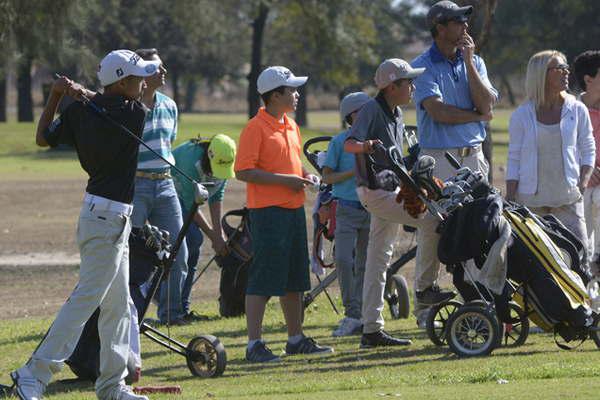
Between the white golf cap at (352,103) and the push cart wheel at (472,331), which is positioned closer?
the push cart wheel at (472,331)

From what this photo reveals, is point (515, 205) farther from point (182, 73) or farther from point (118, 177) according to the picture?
point (182, 73)

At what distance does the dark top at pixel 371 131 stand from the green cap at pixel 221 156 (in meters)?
2.22

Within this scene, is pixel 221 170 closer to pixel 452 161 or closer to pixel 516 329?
pixel 452 161

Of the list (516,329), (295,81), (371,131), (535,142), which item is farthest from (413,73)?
(516,329)

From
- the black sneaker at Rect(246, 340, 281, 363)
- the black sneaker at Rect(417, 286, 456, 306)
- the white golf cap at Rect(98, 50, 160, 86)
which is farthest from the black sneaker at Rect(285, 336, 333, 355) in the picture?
the white golf cap at Rect(98, 50, 160, 86)

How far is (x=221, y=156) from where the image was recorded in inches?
475

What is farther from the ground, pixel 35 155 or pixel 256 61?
pixel 256 61

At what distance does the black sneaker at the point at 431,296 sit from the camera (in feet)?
34.1

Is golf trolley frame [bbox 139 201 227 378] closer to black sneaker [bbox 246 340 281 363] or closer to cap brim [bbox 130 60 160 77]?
black sneaker [bbox 246 340 281 363]

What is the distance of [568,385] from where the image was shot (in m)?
7.80

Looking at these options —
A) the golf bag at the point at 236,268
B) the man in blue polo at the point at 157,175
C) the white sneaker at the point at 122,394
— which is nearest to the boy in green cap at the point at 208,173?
the golf bag at the point at 236,268

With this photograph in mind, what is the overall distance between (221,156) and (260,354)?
2.66m

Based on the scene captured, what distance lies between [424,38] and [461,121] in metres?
80.9

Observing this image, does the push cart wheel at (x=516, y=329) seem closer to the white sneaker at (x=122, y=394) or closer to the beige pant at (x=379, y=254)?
the beige pant at (x=379, y=254)
